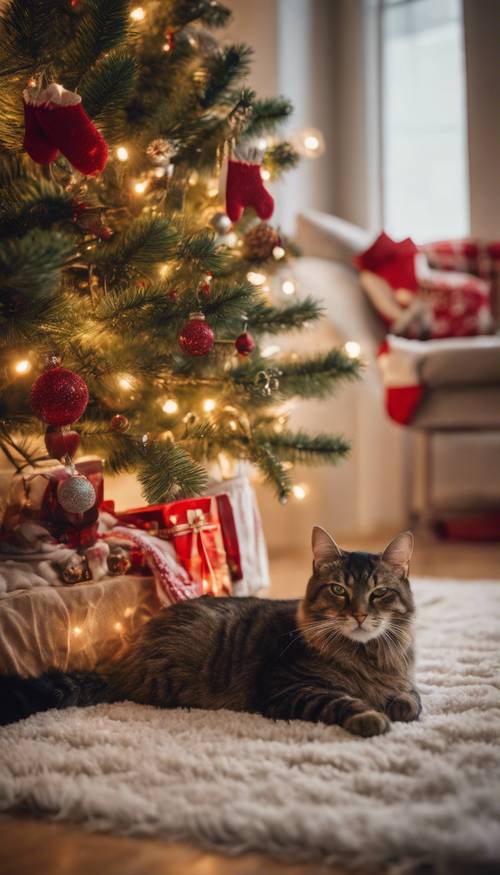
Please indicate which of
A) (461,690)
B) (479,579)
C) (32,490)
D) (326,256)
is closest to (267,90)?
(326,256)

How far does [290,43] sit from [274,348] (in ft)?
6.94

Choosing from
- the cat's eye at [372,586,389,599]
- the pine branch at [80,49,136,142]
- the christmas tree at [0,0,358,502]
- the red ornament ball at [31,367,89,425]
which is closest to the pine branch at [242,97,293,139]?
the christmas tree at [0,0,358,502]

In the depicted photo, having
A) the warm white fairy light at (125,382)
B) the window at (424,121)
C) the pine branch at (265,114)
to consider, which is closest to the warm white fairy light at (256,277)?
the pine branch at (265,114)

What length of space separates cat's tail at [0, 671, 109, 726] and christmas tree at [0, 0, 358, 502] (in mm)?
306

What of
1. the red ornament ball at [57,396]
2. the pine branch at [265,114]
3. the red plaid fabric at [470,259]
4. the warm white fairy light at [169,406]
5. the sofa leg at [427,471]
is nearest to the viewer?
the red ornament ball at [57,396]

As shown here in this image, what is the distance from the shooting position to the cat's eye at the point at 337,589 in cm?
121

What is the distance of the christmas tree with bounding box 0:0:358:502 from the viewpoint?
119 cm

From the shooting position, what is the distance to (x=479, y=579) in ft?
7.10

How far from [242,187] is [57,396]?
60 cm

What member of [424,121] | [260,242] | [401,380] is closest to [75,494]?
[260,242]

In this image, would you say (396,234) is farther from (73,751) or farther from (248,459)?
(73,751)

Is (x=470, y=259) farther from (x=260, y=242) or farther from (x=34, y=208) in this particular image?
(x=34, y=208)

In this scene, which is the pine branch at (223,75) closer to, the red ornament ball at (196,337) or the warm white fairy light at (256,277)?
the warm white fairy light at (256,277)

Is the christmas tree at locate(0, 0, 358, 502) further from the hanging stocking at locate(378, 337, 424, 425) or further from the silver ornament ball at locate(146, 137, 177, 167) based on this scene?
the hanging stocking at locate(378, 337, 424, 425)
